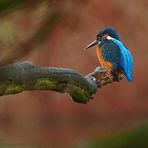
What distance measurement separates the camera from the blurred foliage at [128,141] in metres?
0.81

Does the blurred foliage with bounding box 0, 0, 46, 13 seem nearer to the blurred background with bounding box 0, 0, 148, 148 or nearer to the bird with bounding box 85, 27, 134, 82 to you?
the bird with bounding box 85, 27, 134, 82

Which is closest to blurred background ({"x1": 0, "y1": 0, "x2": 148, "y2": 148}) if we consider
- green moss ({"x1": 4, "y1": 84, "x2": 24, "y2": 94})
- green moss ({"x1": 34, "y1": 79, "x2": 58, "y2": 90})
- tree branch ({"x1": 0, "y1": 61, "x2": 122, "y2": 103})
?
tree branch ({"x1": 0, "y1": 61, "x2": 122, "y2": 103})

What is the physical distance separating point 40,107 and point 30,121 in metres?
0.19

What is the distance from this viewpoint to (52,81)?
4.84 ft

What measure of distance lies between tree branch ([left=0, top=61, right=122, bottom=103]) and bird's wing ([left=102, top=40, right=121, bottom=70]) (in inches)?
6.2

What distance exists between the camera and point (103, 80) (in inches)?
69.4

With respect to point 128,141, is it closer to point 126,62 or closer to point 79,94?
point 79,94

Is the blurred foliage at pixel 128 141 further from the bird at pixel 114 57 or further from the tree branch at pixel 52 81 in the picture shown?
the bird at pixel 114 57

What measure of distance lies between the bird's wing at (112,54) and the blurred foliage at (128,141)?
109 centimetres

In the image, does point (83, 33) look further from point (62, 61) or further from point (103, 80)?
point (103, 80)

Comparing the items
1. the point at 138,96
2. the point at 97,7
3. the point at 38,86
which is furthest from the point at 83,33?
the point at 38,86

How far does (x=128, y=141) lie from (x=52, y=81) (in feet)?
2.15

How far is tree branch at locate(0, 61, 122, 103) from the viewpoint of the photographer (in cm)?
129

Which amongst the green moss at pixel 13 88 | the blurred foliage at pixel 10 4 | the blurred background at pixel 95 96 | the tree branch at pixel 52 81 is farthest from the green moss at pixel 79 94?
the blurred background at pixel 95 96
